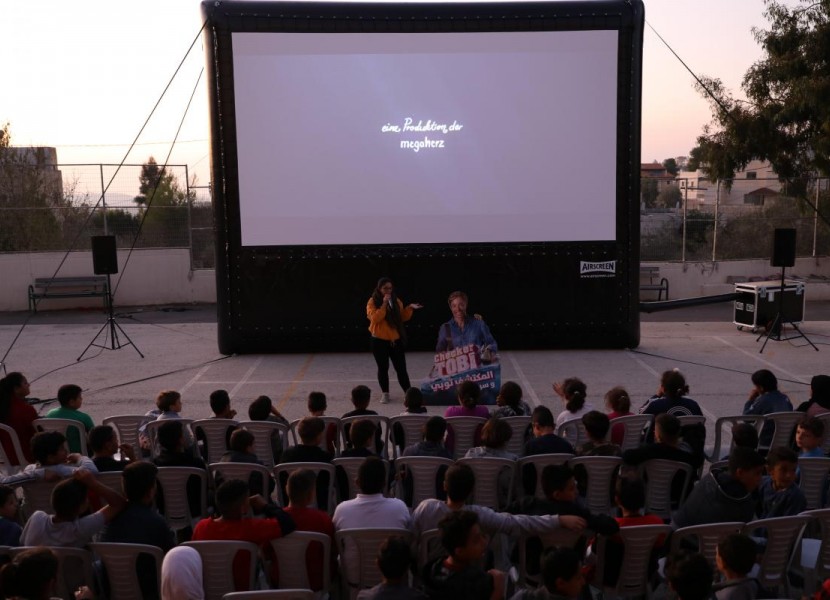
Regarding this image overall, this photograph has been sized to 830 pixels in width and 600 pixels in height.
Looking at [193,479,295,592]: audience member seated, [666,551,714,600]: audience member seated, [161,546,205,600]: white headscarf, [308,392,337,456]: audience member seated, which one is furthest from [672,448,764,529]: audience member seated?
[308,392,337,456]: audience member seated

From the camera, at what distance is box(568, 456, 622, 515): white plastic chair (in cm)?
511

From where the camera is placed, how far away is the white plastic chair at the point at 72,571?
391cm

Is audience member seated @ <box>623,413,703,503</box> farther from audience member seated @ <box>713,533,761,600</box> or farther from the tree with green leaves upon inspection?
the tree with green leaves

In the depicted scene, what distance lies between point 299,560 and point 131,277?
1757 centimetres

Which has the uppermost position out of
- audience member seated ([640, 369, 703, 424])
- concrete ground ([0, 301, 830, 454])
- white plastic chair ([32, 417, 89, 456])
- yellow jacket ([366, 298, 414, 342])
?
yellow jacket ([366, 298, 414, 342])

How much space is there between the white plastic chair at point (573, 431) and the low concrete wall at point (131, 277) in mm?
15473

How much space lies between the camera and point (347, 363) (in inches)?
490

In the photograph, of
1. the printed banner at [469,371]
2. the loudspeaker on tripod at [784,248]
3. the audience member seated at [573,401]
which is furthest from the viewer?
the loudspeaker on tripod at [784,248]

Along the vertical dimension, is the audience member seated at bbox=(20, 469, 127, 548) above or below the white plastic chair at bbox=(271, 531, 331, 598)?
above

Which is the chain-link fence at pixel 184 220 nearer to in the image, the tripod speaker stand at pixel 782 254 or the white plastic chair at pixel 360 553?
the tripod speaker stand at pixel 782 254

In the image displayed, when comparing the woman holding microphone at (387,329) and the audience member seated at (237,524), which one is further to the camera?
the woman holding microphone at (387,329)

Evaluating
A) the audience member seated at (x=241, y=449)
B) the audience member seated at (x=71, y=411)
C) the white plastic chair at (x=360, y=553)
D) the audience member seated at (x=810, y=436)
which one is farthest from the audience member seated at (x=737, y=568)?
the audience member seated at (x=71, y=411)

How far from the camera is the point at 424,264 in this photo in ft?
42.1

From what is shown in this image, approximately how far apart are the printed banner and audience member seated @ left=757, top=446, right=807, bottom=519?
460 cm
